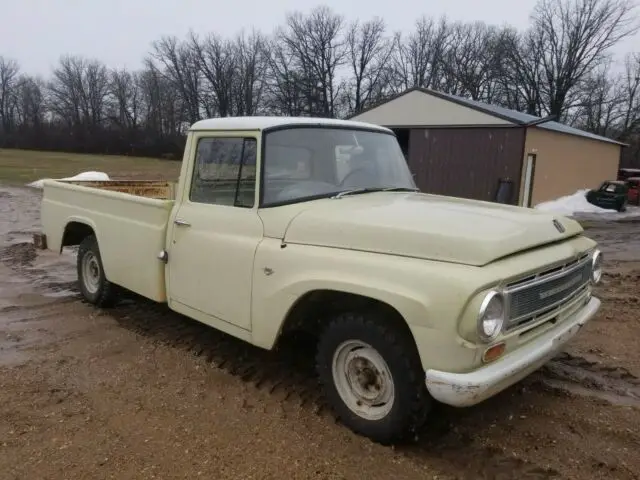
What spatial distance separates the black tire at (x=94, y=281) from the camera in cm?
557

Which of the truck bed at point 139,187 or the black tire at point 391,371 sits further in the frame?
the truck bed at point 139,187

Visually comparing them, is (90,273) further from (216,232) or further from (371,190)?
(371,190)

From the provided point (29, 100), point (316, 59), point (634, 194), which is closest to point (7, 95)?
point (29, 100)

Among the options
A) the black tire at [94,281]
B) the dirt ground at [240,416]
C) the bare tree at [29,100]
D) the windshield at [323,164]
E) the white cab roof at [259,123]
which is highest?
the bare tree at [29,100]

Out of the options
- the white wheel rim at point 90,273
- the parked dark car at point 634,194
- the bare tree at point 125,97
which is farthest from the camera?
the bare tree at point 125,97

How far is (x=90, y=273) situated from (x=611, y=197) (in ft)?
66.1

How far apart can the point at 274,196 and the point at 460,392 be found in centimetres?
186

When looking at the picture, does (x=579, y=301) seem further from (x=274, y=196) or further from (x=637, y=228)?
(x=637, y=228)

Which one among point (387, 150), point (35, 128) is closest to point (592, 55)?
point (387, 150)

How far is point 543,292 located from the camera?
294cm

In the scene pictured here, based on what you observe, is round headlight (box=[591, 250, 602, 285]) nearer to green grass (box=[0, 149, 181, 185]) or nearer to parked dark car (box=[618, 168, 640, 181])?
green grass (box=[0, 149, 181, 185])

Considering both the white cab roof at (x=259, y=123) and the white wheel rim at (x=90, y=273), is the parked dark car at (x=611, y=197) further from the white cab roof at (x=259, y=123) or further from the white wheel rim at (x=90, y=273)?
the white wheel rim at (x=90, y=273)

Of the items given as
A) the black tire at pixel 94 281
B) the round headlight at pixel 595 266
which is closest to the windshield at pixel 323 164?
the round headlight at pixel 595 266

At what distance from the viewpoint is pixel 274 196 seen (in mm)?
3652
